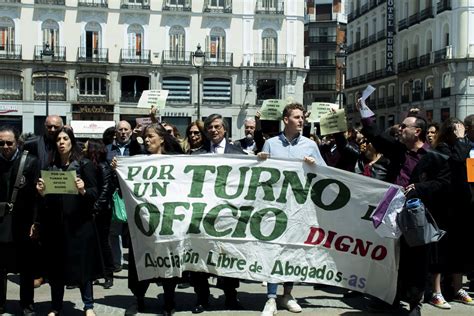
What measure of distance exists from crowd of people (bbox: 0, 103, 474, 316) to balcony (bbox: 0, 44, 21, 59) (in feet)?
136

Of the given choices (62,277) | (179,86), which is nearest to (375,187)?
(62,277)

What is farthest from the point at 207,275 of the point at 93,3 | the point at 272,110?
the point at 93,3

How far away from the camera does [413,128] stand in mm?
7312

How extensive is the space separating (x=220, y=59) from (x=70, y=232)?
1718 inches

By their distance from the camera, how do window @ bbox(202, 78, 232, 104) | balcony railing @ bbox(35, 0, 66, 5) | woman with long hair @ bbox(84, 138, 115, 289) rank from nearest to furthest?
woman with long hair @ bbox(84, 138, 115, 289) < balcony railing @ bbox(35, 0, 66, 5) < window @ bbox(202, 78, 232, 104)

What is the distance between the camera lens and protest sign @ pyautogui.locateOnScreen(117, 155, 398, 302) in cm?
724

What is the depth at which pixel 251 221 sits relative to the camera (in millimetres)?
7320

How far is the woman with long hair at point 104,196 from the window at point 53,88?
40279 mm

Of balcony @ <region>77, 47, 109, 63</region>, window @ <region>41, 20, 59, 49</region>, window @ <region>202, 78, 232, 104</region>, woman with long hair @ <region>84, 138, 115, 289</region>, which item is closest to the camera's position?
woman with long hair @ <region>84, 138, 115, 289</region>

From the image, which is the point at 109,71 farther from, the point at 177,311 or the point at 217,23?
the point at 177,311

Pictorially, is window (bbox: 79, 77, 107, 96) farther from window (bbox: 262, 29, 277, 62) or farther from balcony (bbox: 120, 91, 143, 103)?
window (bbox: 262, 29, 277, 62)

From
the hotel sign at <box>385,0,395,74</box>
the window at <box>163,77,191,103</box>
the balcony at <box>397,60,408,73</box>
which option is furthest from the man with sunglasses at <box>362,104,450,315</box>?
the hotel sign at <box>385,0,395,74</box>

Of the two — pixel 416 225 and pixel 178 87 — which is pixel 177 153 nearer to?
pixel 416 225

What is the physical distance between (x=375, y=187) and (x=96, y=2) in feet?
145
